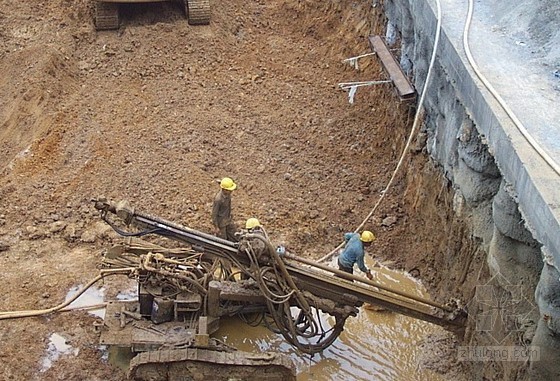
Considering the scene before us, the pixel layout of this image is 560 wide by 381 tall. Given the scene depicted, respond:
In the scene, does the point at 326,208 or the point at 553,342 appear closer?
the point at 553,342

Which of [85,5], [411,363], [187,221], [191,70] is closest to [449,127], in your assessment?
[411,363]

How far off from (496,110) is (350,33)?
597cm

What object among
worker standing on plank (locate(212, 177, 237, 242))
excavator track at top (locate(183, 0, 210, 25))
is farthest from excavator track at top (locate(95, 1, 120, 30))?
worker standing on plank (locate(212, 177, 237, 242))

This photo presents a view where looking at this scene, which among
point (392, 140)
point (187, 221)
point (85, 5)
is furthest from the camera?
point (85, 5)

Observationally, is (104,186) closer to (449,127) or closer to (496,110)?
(449,127)

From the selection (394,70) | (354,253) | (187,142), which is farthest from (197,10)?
(354,253)

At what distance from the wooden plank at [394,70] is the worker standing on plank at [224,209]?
252 centimetres

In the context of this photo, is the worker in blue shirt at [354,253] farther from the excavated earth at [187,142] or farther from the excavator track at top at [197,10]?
the excavator track at top at [197,10]

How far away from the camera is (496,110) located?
6.92 metres

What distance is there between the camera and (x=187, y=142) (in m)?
10.4

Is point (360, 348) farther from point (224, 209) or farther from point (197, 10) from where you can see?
point (197, 10)

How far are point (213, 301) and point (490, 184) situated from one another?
2944 millimetres

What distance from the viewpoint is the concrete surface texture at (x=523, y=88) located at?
19.5ft

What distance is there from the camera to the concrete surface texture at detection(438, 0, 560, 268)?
5.94m
